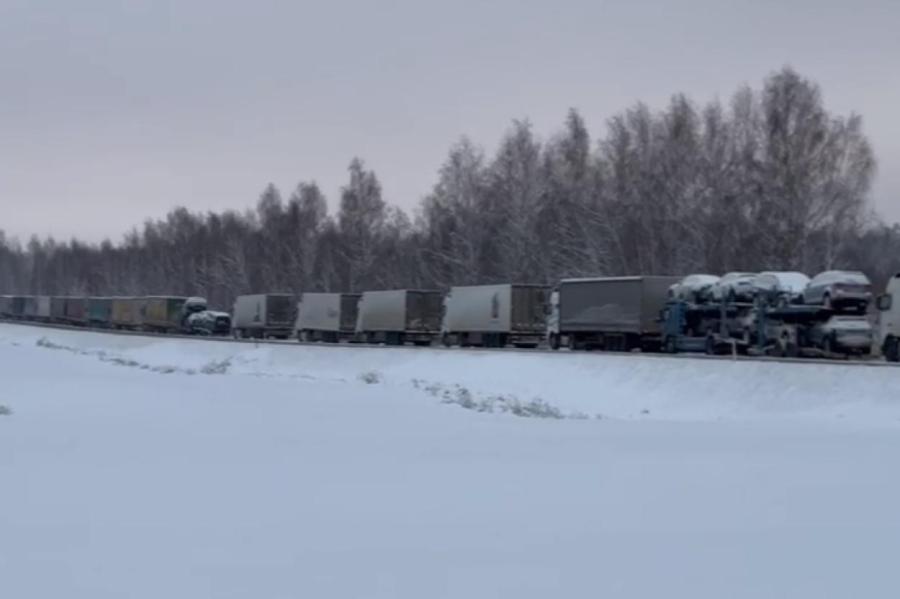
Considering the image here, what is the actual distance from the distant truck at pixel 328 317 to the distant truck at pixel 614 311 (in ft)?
68.1

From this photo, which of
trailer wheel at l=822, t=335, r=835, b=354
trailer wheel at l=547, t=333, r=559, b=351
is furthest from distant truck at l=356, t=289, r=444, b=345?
trailer wheel at l=822, t=335, r=835, b=354

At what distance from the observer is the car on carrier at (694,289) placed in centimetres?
4141

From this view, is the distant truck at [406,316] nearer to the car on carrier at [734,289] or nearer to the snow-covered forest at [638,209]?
the snow-covered forest at [638,209]

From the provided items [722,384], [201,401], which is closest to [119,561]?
[201,401]

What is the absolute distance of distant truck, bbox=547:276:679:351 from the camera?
45.4 meters

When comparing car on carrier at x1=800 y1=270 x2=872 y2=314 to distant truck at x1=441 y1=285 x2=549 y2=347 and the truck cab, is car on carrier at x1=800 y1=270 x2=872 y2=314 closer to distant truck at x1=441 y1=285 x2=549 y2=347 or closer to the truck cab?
the truck cab

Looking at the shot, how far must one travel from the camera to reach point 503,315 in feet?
178

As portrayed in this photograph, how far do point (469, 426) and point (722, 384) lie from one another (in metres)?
14.8

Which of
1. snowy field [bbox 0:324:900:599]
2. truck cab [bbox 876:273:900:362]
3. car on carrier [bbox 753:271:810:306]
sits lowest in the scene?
snowy field [bbox 0:324:900:599]

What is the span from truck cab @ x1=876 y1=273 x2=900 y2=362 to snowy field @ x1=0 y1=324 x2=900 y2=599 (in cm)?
1055

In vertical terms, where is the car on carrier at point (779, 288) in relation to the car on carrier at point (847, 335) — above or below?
above

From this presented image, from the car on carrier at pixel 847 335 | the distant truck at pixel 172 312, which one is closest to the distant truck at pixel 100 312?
the distant truck at pixel 172 312

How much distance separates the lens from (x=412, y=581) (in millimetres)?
8570

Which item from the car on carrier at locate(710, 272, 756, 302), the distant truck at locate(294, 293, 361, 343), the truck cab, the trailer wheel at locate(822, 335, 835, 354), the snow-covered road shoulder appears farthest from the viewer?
the distant truck at locate(294, 293, 361, 343)
